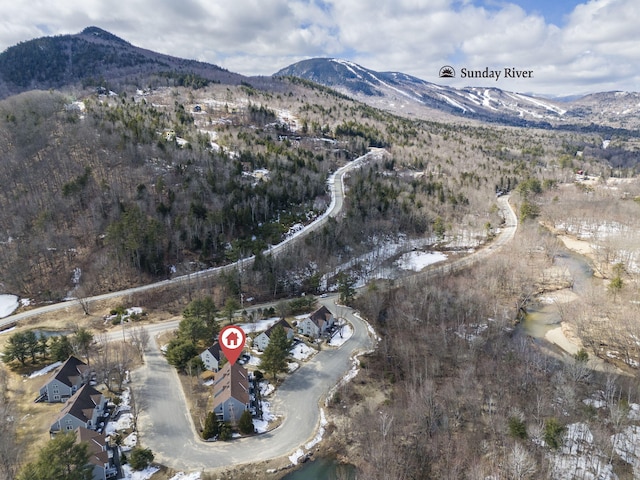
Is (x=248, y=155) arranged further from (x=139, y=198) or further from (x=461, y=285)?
(x=461, y=285)

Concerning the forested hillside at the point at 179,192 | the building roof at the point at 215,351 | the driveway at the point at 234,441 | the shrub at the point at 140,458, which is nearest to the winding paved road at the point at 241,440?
the driveway at the point at 234,441

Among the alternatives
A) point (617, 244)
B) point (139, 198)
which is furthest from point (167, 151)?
point (617, 244)

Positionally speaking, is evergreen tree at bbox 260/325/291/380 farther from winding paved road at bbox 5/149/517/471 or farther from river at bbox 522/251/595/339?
river at bbox 522/251/595/339

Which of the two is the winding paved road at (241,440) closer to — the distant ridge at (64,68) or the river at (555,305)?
the river at (555,305)

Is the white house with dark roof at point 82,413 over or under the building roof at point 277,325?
under

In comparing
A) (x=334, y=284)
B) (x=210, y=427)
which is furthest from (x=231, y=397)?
(x=334, y=284)

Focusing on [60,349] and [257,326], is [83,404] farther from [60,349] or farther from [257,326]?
[257,326]

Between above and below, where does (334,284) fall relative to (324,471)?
above
